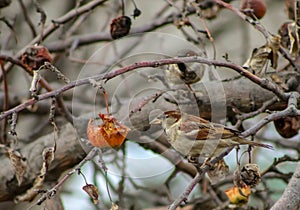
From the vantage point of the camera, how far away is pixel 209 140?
1.30m

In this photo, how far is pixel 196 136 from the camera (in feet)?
4.24

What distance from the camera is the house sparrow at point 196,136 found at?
4.20 feet

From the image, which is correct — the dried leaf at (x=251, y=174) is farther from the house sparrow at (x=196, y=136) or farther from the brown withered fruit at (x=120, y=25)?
the brown withered fruit at (x=120, y=25)

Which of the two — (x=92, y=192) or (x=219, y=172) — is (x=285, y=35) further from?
(x=92, y=192)

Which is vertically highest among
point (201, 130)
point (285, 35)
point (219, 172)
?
point (285, 35)

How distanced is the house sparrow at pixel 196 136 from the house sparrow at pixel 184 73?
16cm

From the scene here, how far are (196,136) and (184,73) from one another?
0.72 ft

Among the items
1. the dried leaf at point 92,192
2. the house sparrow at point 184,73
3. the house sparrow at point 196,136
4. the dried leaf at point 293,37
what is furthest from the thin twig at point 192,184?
the dried leaf at point 293,37

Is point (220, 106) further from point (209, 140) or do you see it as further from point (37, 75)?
point (37, 75)

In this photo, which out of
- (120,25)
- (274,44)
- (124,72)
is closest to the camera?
(124,72)

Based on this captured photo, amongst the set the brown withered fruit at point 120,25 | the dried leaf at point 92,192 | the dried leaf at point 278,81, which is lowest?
the dried leaf at point 92,192

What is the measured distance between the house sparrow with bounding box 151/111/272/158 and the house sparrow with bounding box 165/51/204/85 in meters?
0.16

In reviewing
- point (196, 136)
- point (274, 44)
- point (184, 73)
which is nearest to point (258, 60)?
point (274, 44)

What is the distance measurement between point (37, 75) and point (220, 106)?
633mm
